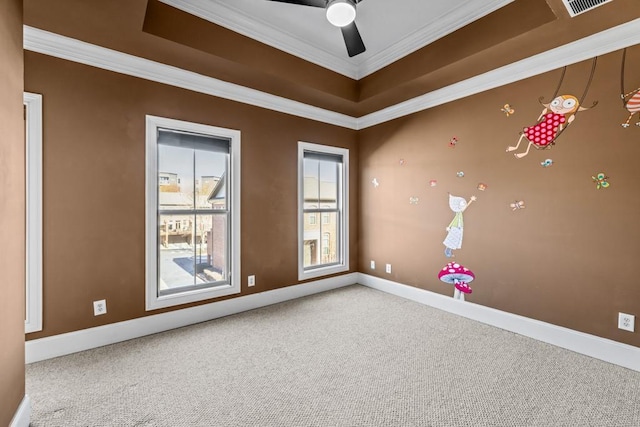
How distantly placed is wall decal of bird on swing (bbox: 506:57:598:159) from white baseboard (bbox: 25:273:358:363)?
10.1ft

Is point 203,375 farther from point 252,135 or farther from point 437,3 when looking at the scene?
point 437,3

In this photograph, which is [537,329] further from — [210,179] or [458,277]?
[210,179]

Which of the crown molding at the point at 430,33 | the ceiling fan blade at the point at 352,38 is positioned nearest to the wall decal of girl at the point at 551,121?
the crown molding at the point at 430,33

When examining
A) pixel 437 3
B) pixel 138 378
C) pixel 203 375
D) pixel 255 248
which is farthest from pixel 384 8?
pixel 138 378

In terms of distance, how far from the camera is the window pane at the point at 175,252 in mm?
3023

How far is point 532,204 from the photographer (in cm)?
279

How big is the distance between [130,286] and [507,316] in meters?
3.77

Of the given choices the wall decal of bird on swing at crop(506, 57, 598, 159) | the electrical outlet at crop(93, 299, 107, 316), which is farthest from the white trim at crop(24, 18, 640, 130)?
the electrical outlet at crop(93, 299, 107, 316)

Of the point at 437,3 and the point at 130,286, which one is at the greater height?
the point at 437,3

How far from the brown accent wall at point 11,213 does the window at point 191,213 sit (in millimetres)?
1203

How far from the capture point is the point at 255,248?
355cm

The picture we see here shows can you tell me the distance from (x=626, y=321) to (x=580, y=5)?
244 cm

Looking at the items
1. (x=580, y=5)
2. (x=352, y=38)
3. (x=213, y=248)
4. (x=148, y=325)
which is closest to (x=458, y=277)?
(x=580, y=5)

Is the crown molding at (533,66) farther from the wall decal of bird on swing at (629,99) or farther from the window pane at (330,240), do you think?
the window pane at (330,240)
